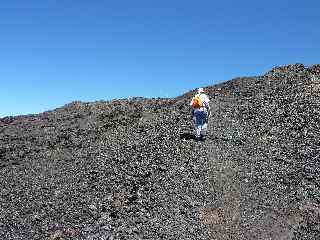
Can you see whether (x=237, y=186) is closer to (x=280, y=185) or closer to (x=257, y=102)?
(x=280, y=185)

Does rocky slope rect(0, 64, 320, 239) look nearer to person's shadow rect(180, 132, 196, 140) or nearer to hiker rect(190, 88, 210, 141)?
person's shadow rect(180, 132, 196, 140)

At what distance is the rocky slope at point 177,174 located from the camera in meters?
22.7

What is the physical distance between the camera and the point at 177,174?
88.2 feet

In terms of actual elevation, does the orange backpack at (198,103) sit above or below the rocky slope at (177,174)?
above

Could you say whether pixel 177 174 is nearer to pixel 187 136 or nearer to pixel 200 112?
pixel 200 112

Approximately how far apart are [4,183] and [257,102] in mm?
18310

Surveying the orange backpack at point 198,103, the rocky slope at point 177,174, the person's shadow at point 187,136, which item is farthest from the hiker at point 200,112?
the rocky slope at point 177,174

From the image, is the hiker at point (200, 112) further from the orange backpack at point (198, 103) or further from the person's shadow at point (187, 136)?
the person's shadow at point (187, 136)

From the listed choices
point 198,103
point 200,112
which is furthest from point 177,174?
point 198,103

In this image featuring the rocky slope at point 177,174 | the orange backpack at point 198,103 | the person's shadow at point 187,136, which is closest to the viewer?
the rocky slope at point 177,174

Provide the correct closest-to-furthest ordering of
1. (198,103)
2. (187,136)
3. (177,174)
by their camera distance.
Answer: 1. (177,174)
2. (198,103)
3. (187,136)

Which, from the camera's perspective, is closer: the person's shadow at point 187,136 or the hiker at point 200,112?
the hiker at point 200,112

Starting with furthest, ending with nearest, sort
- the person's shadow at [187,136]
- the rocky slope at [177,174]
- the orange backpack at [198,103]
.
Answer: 1. the person's shadow at [187,136]
2. the orange backpack at [198,103]
3. the rocky slope at [177,174]

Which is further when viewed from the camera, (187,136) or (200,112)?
(187,136)
